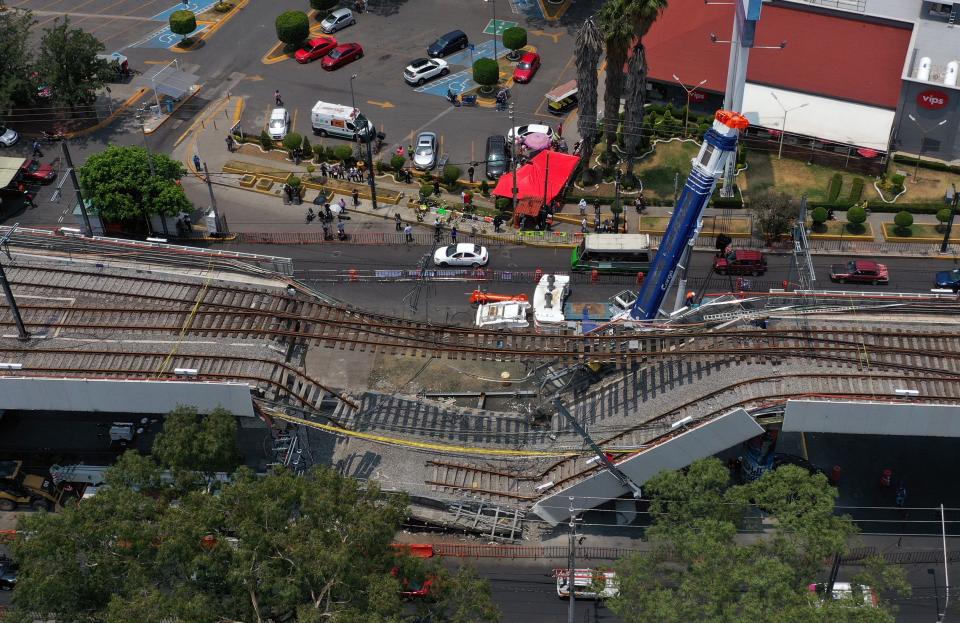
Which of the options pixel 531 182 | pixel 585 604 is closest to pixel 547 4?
pixel 531 182

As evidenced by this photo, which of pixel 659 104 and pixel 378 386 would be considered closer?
pixel 378 386

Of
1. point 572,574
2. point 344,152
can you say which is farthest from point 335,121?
point 572,574

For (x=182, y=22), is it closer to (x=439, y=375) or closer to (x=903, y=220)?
(x=439, y=375)

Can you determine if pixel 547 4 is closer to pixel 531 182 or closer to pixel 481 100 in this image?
pixel 481 100

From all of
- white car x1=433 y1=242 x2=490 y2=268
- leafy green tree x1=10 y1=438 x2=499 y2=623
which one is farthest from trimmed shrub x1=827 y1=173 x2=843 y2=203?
leafy green tree x1=10 y1=438 x2=499 y2=623

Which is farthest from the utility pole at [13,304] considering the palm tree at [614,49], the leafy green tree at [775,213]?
the leafy green tree at [775,213]

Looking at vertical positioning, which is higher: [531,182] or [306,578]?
[531,182]
